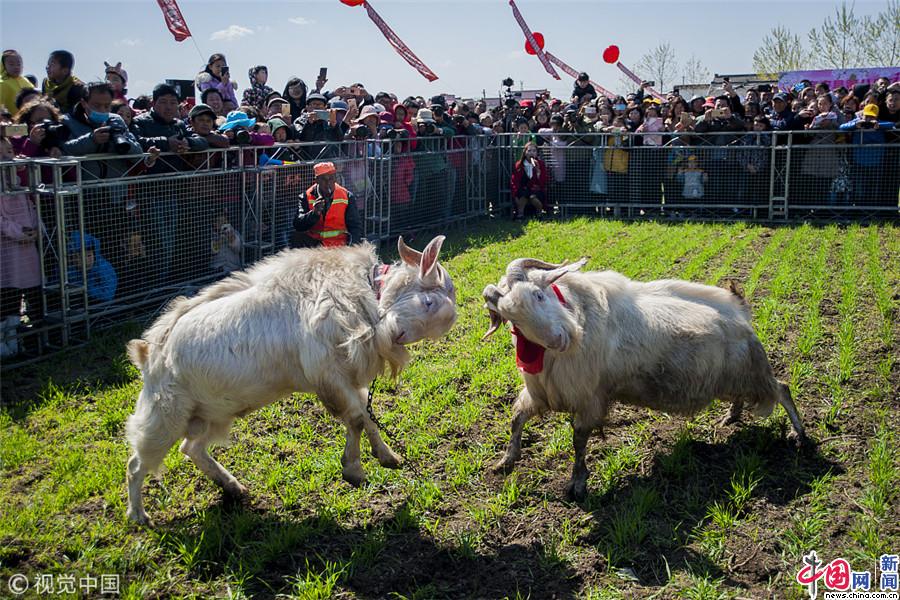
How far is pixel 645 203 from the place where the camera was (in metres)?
15.8

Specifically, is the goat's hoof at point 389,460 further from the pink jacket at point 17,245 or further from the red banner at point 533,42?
the red banner at point 533,42

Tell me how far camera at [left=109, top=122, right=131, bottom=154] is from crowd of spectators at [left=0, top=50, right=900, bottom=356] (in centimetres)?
1

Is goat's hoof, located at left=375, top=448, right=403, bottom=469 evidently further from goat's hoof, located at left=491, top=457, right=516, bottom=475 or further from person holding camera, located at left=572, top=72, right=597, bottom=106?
person holding camera, located at left=572, top=72, right=597, bottom=106

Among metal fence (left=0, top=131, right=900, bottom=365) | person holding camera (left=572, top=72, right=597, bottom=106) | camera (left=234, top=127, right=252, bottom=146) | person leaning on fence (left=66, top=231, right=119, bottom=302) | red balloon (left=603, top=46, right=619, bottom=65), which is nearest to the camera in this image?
Answer: metal fence (left=0, top=131, right=900, bottom=365)

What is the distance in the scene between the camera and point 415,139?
1337 centimetres

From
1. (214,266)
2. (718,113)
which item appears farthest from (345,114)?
(718,113)

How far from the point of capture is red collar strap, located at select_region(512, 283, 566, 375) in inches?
193

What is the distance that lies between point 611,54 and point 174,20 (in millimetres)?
14396

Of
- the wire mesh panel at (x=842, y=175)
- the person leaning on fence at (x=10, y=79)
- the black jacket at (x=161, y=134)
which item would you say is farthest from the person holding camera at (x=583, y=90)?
the person leaning on fence at (x=10, y=79)

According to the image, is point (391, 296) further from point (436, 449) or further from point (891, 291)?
point (891, 291)

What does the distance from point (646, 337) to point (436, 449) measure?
1700 millimetres

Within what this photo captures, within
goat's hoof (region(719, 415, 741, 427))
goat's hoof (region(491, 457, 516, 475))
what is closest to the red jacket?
goat's hoof (region(719, 415, 741, 427))

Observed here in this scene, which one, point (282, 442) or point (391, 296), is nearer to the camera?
point (391, 296)

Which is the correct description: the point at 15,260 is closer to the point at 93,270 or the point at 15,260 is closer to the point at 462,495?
the point at 93,270
